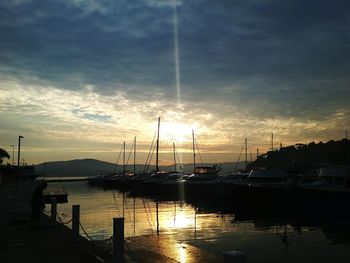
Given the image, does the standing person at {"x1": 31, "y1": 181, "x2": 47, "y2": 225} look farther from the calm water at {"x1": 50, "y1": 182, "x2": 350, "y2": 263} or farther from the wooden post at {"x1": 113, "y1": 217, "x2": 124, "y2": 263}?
the wooden post at {"x1": 113, "y1": 217, "x2": 124, "y2": 263}

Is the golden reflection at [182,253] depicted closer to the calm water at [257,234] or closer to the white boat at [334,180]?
the calm water at [257,234]

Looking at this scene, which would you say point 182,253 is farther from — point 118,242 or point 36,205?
point 36,205

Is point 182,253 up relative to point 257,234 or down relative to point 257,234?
up

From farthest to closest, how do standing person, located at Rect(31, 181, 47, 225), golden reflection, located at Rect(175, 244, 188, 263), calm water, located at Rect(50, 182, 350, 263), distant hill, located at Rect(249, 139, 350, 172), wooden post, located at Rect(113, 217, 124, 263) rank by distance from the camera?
distant hill, located at Rect(249, 139, 350, 172) < standing person, located at Rect(31, 181, 47, 225) < calm water, located at Rect(50, 182, 350, 263) < golden reflection, located at Rect(175, 244, 188, 263) < wooden post, located at Rect(113, 217, 124, 263)

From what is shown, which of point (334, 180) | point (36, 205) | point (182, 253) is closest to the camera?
point (182, 253)

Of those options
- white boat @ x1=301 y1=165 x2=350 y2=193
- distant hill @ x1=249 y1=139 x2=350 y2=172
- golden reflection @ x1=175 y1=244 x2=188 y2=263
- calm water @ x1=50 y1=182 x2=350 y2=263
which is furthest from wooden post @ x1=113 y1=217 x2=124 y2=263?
distant hill @ x1=249 y1=139 x2=350 y2=172

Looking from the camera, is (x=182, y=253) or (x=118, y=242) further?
(x=182, y=253)

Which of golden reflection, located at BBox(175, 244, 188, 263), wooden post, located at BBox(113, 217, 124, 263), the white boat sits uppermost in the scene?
the white boat

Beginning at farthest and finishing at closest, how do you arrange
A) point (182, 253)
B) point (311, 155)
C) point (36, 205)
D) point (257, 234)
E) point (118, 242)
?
point (311, 155)
point (257, 234)
point (36, 205)
point (182, 253)
point (118, 242)

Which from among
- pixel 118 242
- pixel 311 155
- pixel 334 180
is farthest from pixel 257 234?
pixel 311 155

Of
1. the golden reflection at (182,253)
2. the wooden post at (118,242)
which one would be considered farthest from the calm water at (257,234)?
the wooden post at (118,242)

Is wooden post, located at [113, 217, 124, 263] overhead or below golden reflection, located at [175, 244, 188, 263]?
overhead

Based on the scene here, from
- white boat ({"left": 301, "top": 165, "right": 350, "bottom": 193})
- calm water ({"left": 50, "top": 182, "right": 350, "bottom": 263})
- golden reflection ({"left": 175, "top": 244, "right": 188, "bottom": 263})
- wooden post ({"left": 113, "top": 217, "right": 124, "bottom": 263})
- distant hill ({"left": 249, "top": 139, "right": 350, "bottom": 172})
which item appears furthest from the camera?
distant hill ({"left": 249, "top": 139, "right": 350, "bottom": 172})

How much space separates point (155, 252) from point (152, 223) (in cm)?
1291
